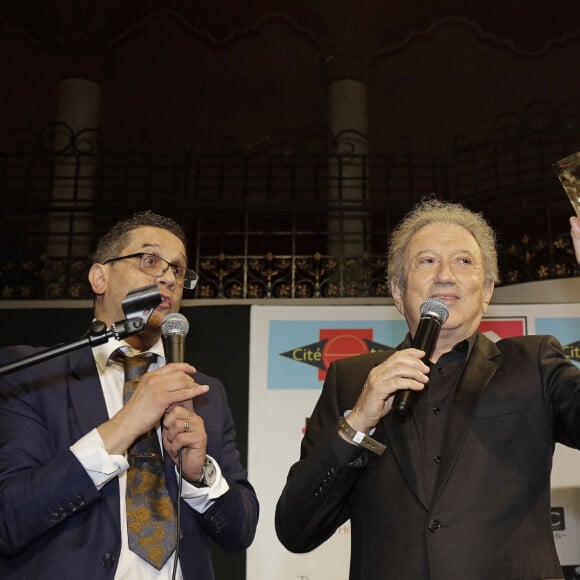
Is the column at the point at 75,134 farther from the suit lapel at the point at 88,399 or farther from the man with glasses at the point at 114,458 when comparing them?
the suit lapel at the point at 88,399

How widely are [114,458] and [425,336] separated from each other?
36.1 inches

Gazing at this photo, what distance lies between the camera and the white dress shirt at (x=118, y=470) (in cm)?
229

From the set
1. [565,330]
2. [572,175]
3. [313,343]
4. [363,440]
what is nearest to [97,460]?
[363,440]

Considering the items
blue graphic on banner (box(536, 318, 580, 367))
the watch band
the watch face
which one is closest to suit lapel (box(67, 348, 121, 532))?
the watch face

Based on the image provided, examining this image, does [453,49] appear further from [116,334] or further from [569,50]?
[116,334]

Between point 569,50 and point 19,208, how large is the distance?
344 inches

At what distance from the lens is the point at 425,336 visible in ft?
7.05

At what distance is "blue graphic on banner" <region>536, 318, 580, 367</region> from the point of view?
4520 millimetres

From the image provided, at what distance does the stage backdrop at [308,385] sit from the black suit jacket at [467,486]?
183cm

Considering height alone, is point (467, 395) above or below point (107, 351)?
below

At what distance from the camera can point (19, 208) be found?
6.89 meters

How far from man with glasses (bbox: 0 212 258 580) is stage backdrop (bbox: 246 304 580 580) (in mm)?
1541

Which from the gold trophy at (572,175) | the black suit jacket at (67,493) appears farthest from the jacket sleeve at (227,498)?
the gold trophy at (572,175)

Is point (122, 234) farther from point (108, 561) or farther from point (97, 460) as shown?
point (108, 561)
